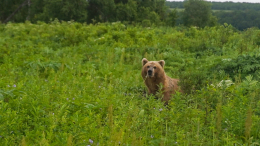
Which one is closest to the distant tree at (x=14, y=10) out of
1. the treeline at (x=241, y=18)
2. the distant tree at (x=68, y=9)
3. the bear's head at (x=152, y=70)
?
the distant tree at (x=68, y=9)

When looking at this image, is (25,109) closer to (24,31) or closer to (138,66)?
(138,66)

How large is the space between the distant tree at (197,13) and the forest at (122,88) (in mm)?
36056

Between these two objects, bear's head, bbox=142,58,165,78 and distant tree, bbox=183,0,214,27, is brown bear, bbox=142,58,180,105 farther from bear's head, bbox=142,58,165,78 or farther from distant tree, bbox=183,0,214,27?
distant tree, bbox=183,0,214,27

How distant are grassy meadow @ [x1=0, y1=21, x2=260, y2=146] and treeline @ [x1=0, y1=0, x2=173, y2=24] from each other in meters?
9.93

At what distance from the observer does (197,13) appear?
163 feet

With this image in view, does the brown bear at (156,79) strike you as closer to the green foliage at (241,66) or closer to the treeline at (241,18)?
the green foliage at (241,66)

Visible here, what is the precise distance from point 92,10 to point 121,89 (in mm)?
23145

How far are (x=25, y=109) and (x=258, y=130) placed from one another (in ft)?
9.65

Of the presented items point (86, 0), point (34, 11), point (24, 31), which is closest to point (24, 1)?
point (34, 11)

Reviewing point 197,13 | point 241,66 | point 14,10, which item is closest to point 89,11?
point 14,10

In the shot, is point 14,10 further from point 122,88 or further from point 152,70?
point 152,70

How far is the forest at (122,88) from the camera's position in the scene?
3.06 metres

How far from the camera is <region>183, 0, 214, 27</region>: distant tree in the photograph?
1895 inches

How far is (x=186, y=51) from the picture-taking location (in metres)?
10.9
